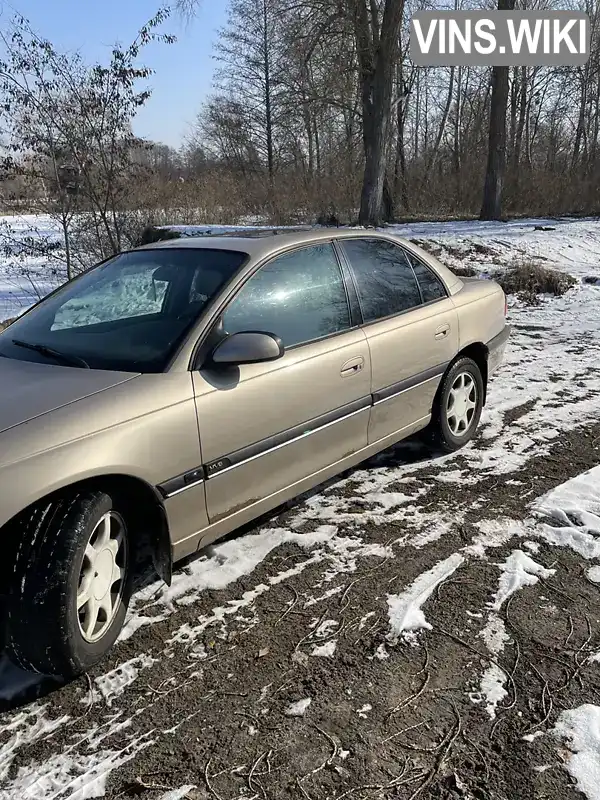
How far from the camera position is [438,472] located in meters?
4.37

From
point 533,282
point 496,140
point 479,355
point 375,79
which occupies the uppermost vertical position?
point 375,79

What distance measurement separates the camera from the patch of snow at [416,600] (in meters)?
2.77

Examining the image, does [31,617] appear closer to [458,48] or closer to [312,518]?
[312,518]

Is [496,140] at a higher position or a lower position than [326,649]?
higher

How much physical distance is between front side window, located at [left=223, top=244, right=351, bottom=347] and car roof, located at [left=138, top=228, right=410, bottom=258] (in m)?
0.07

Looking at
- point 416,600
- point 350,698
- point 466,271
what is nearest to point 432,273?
point 416,600

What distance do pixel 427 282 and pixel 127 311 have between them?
82.9 inches

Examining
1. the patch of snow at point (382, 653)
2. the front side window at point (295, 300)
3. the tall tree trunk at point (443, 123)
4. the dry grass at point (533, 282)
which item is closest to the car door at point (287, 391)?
the front side window at point (295, 300)

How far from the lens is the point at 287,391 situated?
126 inches

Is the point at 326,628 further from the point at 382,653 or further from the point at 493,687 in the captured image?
the point at 493,687

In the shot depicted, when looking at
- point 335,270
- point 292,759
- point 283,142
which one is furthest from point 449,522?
point 283,142

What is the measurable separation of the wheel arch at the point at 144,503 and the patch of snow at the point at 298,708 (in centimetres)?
76

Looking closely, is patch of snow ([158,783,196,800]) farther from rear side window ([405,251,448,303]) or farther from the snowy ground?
rear side window ([405,251,448,303])

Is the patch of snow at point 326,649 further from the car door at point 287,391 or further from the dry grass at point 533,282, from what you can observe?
the dry grass at point 533,282
